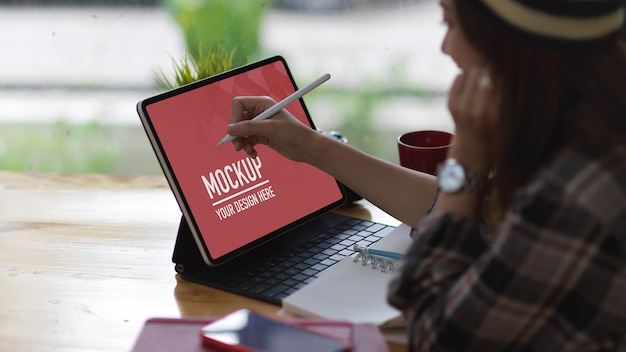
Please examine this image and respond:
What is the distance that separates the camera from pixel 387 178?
1278 mm

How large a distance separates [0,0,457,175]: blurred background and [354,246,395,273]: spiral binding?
45.3 inches

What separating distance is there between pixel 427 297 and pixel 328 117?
1.67 metres

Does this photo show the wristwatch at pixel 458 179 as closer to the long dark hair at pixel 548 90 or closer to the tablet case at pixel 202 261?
the long dark hair at pixel 548 90

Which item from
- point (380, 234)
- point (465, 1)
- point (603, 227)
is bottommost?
point (380, 234)

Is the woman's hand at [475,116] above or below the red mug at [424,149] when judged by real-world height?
above

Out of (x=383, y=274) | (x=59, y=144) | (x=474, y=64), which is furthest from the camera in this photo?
(x=59, y=144)

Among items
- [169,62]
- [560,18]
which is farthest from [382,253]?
[169,62]

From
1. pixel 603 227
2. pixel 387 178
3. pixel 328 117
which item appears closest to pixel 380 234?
pixel 387 178

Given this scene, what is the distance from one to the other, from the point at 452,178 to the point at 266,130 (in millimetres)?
400

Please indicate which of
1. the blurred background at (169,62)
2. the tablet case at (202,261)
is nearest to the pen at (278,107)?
the tablet case at (202,261)

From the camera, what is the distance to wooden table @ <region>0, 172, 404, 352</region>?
A: 1.08 meters

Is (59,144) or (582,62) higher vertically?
(582,62)

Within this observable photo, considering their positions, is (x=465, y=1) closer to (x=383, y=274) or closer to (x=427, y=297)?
(x=427, y=297)

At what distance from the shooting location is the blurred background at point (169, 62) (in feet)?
7.70
